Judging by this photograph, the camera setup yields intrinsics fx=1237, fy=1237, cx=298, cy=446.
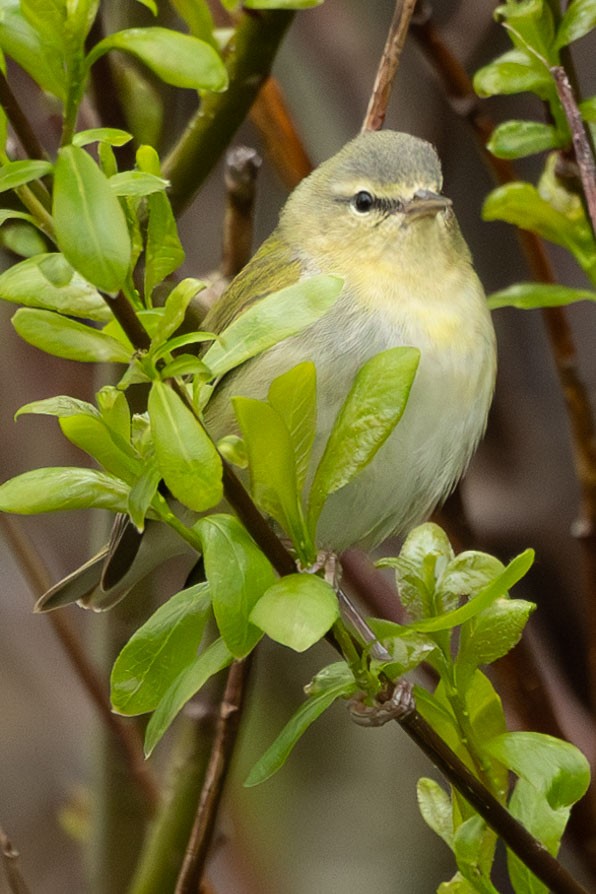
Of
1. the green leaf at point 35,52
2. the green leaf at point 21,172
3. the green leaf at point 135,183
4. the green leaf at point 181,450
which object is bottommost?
the green leaf at point 181,450

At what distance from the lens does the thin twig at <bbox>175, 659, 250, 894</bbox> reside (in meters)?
1.53

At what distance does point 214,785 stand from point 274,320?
32.3 inches

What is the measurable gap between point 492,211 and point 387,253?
1.28 ft

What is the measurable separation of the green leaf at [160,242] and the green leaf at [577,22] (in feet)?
2.03

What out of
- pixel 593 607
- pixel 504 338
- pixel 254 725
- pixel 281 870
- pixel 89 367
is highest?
pixel 89 367

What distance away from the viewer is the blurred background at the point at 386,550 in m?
2.64

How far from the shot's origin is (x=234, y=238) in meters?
2.12

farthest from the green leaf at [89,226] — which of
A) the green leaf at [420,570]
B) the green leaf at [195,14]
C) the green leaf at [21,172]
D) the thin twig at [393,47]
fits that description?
the thin twig at [393,47]

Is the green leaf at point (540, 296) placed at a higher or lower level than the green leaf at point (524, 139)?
lower

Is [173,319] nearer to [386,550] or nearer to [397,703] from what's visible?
[397,703]

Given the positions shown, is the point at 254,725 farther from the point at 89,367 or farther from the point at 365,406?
the point at 365,406

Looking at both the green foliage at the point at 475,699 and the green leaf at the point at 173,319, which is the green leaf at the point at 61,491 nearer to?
the green leaf at the point at 173,319

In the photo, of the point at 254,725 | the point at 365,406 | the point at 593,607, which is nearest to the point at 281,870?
the point at 254,725

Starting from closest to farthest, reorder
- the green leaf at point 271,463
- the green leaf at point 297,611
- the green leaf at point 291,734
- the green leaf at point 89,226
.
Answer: the green leaf at point 89,226, the green leaf at point 297,611, the green leaf at point 271,463, the green leaf at point 291,734
